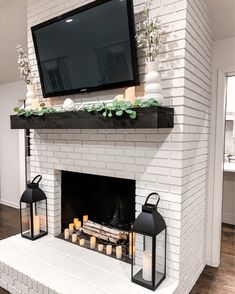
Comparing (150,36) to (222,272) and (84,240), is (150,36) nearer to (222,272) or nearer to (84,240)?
(84,240)

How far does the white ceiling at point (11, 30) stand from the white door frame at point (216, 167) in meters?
2.04

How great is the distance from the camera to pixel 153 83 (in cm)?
Result: 162

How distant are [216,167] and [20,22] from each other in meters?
2.52

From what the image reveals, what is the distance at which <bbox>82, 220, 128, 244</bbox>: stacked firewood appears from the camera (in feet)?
7.36

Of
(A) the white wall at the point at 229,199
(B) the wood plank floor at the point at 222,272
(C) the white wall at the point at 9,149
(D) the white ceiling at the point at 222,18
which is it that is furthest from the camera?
(C) the white wall at the point at 9,149

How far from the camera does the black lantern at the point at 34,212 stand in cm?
233

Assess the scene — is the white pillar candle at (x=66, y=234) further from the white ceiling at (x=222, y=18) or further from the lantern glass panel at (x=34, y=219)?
the white ceiling at (x=222, y=18)

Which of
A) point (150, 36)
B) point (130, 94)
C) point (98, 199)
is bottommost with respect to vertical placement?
point (98, 199)

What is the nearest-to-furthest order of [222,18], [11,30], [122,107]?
[122,107] < [222,18] < [11,30]

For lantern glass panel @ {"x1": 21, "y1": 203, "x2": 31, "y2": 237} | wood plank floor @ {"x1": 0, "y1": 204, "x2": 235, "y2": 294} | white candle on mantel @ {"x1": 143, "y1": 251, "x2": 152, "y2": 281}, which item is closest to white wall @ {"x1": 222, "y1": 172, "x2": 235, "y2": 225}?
wood plank floor @ {"x1": 0, "y1": 204, "x2": 235, "y2": 294}

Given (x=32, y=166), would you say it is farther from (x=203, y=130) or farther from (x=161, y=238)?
(x=203, y=130)

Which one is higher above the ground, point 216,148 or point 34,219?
point 216,148

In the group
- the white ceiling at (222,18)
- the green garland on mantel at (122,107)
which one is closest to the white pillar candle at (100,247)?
the green garland on mantel at (122,107)

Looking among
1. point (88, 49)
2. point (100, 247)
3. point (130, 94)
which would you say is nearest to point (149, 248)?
point (100, 247)
